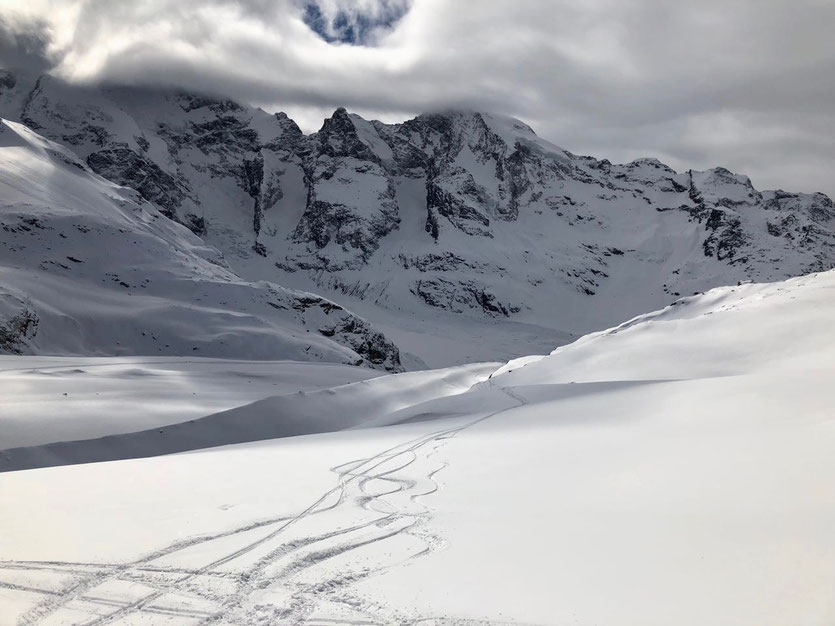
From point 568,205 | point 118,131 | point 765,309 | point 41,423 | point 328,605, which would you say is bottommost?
point 328,605

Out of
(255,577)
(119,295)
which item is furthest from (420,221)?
(255,577)

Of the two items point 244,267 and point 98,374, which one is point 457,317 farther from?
point 98,374

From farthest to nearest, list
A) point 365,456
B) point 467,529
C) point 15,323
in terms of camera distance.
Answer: point 15,323 < point 365,456 < point 467,529

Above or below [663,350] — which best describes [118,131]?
above

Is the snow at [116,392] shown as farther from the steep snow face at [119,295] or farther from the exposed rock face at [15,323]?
the steep snow face at [119,295]

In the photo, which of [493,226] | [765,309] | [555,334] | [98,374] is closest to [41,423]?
[98,374]

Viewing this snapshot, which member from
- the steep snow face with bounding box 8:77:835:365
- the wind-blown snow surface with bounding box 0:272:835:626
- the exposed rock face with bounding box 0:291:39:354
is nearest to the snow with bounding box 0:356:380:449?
the wind-blown snow surface with bounding box 0:272:835:626

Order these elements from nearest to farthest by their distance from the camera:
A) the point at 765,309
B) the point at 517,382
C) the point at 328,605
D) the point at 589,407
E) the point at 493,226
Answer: the point at 328,605
the point at 589,407
the point at 765,309
the point at 517,382
the point at 493,226

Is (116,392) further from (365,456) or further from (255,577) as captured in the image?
(255,577)
